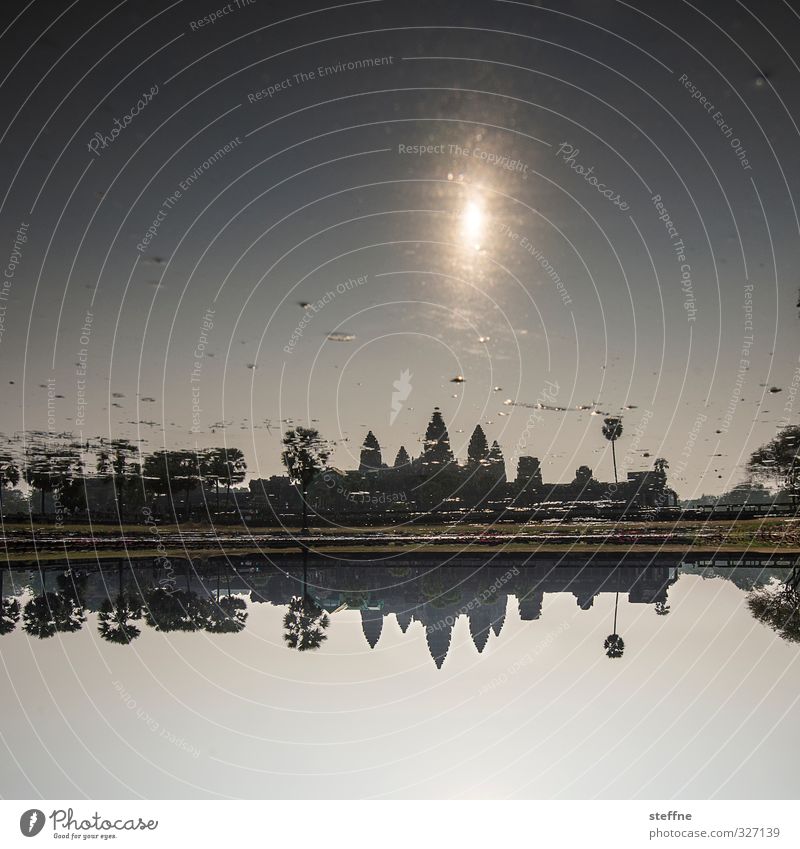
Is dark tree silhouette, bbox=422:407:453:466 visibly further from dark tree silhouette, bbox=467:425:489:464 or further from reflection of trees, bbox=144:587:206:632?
reflection of trees, bbox=144:587:206:632

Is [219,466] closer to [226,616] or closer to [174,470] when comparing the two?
[174,470]

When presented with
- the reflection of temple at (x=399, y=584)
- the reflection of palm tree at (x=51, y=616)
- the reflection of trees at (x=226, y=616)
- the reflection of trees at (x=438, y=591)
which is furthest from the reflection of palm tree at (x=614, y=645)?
the reflection of palm tree at (x=51, y=616)

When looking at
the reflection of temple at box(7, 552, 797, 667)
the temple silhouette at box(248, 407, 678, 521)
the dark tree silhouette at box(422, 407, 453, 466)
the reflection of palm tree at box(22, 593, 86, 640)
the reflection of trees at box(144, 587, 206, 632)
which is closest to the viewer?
the reflection of palm tree at box(22, 593, 86, 640)

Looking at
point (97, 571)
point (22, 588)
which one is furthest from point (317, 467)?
point (22, 588)

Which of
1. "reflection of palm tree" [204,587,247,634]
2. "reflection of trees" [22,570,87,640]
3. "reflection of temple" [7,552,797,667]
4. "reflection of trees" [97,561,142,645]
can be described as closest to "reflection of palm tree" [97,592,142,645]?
"reflection of trees" [97,561,142,645]
